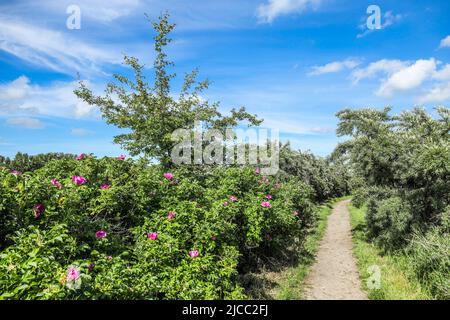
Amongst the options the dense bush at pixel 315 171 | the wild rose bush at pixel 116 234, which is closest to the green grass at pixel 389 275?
the wild rose bush at pixel 116 234

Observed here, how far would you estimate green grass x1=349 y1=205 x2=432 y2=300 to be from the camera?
21.2 feet

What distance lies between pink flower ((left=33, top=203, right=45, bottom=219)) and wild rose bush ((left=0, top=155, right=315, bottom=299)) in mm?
12

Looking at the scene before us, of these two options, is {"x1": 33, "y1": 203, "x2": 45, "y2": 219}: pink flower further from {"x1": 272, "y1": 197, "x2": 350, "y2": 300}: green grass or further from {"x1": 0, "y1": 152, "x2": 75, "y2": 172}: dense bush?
{"x1": 0, "y1": 152, "x2": 75, "y2": 172}: dense bush

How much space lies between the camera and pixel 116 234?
5.05 metres

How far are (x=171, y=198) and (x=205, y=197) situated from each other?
103cm

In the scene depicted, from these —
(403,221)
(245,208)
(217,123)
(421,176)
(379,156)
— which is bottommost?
(403,221)

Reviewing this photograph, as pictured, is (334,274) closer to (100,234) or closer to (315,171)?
(100,234)

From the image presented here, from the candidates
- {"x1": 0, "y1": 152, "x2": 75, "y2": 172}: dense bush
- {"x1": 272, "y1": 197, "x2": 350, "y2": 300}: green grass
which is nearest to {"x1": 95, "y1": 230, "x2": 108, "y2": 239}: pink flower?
{"x1": 272, "y1": 197, "x2": 350, "y2": 300}: green grass

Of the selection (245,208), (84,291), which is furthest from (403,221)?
(84,291)

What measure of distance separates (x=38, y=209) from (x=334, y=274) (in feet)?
25.1

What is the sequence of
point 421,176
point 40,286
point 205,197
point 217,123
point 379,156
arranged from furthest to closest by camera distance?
point 217,123, point 379,156, point 421,176, point 205,197, point 40,286

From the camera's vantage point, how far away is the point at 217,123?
498 inches

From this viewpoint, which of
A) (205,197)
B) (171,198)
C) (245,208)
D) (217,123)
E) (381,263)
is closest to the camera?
(171,198)
